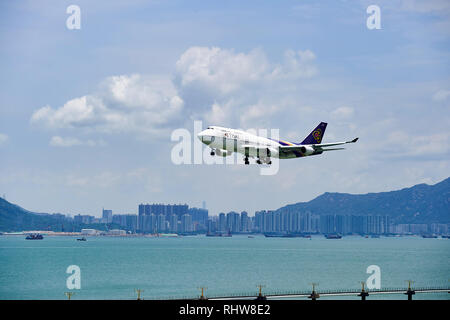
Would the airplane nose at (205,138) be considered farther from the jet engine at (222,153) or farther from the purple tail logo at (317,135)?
the purple tail logo at (317,135)

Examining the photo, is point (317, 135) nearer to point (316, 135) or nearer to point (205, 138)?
point (316, 135)

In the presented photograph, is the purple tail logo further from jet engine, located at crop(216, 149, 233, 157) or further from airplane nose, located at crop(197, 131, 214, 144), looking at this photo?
airplane nose, located at crop(197, 131, 214, 144)

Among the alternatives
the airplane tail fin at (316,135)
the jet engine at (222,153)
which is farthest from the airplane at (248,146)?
the airplane tail fin at (316,135)

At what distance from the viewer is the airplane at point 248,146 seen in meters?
97.1

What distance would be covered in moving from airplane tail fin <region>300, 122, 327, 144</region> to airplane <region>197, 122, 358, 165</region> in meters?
14.2

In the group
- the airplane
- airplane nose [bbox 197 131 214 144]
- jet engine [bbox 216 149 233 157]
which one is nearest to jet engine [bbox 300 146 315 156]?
the airplane

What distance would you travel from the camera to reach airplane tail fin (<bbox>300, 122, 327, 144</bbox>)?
396ft

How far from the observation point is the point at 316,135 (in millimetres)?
120875

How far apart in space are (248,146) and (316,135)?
26.4 metres

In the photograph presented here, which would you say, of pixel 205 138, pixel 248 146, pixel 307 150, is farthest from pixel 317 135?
pixel 205 138
